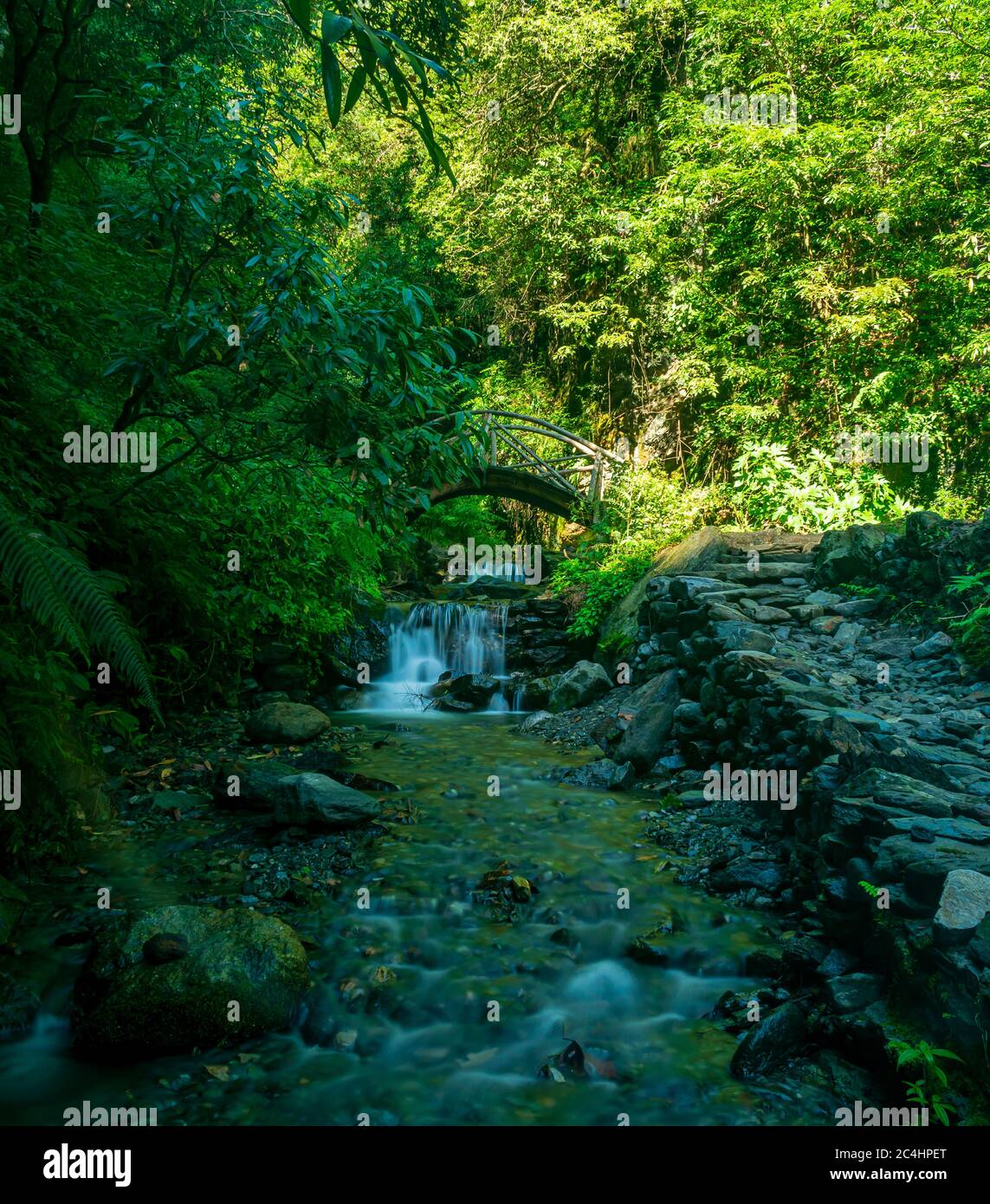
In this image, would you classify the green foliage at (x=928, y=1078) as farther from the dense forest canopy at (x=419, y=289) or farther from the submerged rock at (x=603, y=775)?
the submerged rock at (x=603, y=775)

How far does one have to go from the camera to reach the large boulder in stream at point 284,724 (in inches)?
296

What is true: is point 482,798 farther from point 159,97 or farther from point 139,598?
point 159,97

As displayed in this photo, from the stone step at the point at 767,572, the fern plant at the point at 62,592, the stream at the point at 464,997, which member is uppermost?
the stone step at the point at 767,572

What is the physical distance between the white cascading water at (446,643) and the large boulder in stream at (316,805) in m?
6.32

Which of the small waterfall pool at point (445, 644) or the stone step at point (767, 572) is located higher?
the stone step at point (767, 572)

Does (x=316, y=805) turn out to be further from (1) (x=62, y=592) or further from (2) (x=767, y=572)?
(2) (x=767, y=572)

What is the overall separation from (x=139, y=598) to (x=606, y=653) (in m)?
5.87

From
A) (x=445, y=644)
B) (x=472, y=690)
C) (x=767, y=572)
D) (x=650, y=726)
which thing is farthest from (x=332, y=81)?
(x=445, y=644)

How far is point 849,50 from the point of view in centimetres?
1360

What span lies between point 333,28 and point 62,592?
3.30 metres

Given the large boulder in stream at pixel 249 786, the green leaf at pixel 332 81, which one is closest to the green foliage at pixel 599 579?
the large boulder in stream at pixel 249 786

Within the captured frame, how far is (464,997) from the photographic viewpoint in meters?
3.83
